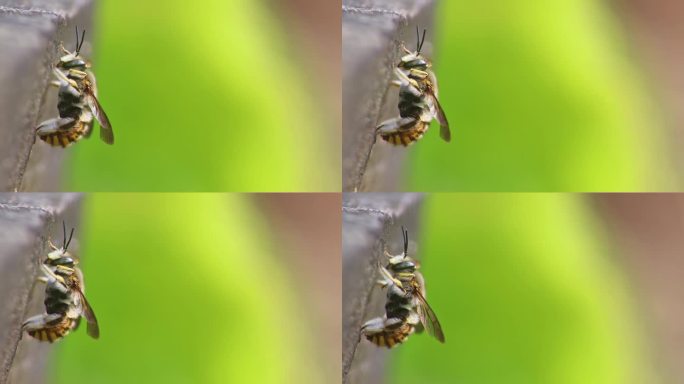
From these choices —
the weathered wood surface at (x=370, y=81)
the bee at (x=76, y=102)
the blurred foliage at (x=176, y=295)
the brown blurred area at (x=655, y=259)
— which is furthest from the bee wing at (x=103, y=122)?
the brown blurred area at (x=655, y=259)

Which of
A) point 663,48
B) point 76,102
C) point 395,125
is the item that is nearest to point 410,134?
point 395,125

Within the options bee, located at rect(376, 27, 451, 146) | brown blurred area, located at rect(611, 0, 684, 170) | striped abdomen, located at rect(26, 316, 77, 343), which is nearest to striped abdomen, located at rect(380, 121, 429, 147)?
bee, located at rect(376, 27, 451, 146)

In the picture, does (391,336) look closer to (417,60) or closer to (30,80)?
(417,60)

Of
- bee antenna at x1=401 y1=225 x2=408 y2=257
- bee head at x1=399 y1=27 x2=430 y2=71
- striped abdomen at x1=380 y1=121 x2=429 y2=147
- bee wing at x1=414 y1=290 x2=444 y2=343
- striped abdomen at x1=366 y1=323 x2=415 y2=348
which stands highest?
bee head at x1=399 y1=27 x2=430 y2=71

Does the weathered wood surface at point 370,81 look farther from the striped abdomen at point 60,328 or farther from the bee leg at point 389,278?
the striped abdomen at point 60,328

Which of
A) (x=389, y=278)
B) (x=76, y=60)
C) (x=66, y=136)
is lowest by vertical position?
(x=389, y=278)

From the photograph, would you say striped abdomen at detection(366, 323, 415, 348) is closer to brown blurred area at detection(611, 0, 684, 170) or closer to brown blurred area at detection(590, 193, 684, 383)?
brown blurred area at detection(590, 193, 684, 383)

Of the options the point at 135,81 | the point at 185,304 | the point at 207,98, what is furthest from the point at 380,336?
the point at 135,81
